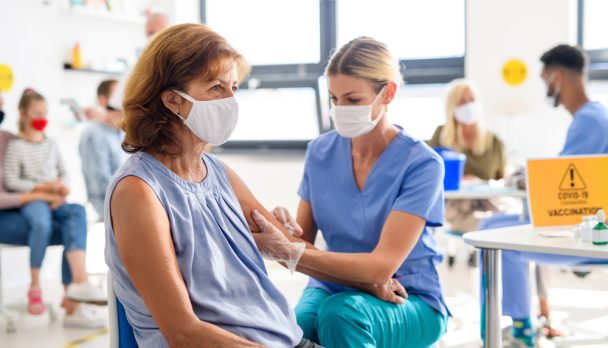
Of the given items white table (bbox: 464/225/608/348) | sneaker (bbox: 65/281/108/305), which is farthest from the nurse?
sneaker (bbox: 65/281/108/305)

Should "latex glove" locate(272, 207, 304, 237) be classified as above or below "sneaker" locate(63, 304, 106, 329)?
above

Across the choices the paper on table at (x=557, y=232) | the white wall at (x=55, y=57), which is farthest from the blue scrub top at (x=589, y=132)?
the white wall at (x=55, y=57)

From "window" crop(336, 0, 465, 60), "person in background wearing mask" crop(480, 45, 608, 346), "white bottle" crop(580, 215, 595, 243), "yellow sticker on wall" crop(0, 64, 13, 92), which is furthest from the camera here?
"window" crop(336, 0, 465, 60)

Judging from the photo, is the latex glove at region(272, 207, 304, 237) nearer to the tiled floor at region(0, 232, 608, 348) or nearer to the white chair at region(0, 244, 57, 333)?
the tiled floor at region(0, 232, 608, 348)

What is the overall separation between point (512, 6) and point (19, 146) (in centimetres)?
312

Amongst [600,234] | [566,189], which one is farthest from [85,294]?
[600,234]

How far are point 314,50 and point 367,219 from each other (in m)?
3.79

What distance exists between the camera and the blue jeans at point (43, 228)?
3.46 metres

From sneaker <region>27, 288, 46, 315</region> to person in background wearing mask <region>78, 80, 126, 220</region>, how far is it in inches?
19.9

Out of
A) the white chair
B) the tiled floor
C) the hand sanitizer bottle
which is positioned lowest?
the tiled floor

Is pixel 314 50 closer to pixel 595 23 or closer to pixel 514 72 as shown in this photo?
pixel 514 72

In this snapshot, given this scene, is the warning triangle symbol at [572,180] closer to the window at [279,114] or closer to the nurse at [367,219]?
the nurse at [367,219]

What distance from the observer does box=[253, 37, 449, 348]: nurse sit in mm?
1642

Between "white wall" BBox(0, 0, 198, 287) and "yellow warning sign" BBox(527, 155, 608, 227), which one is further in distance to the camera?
"white wall" BBox(0, 0, 198, 287)
